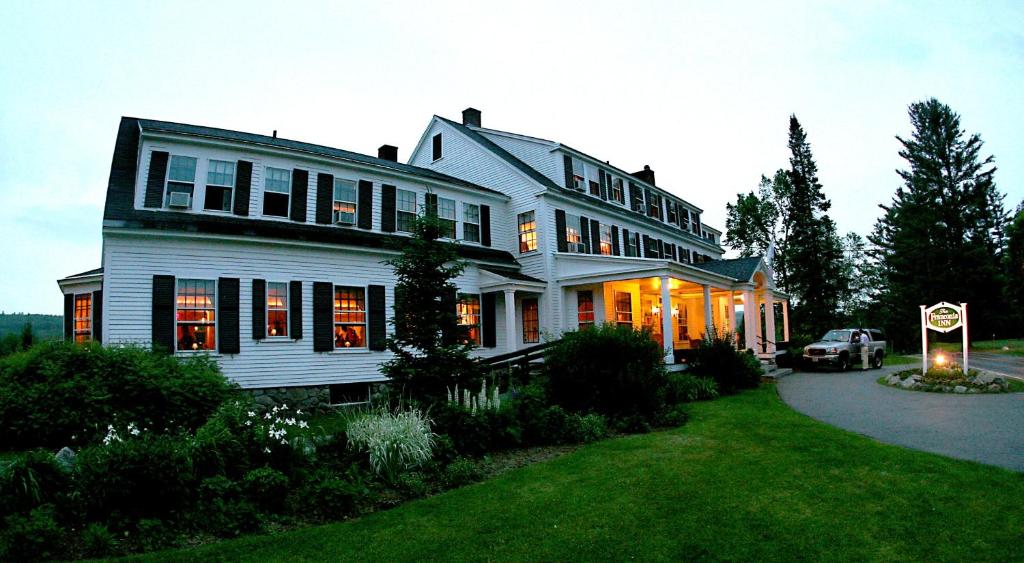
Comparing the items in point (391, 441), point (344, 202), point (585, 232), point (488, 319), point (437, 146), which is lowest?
point (391, 441)

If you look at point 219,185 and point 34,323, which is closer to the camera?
point 219,185

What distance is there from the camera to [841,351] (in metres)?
22.5

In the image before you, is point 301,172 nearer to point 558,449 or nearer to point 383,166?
point 383,166

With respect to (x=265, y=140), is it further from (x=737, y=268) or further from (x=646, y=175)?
(x=646, y=175)

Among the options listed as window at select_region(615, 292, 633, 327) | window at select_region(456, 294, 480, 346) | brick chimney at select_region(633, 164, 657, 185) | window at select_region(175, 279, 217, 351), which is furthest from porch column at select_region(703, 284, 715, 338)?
window at select_region(175, 279, 217, 351)

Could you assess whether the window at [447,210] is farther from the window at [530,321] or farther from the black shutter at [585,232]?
the black shutter at [585,232]

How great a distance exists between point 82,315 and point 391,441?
14384mm

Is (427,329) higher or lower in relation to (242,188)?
lower

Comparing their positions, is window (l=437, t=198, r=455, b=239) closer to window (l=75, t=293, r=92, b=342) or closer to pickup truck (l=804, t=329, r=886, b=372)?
window (l=75, t=293, r=92, b=342)

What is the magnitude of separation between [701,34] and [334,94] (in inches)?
3794

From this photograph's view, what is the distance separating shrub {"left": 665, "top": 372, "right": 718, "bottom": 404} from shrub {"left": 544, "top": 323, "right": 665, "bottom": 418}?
230 cm

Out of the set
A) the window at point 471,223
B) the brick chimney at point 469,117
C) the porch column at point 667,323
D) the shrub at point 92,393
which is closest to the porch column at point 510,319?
the window at point 471,223

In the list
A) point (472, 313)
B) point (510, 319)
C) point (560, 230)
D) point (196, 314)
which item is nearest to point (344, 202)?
→ point (196, 314)

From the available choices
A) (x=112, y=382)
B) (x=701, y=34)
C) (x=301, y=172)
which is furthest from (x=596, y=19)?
(x=112, y=382)
